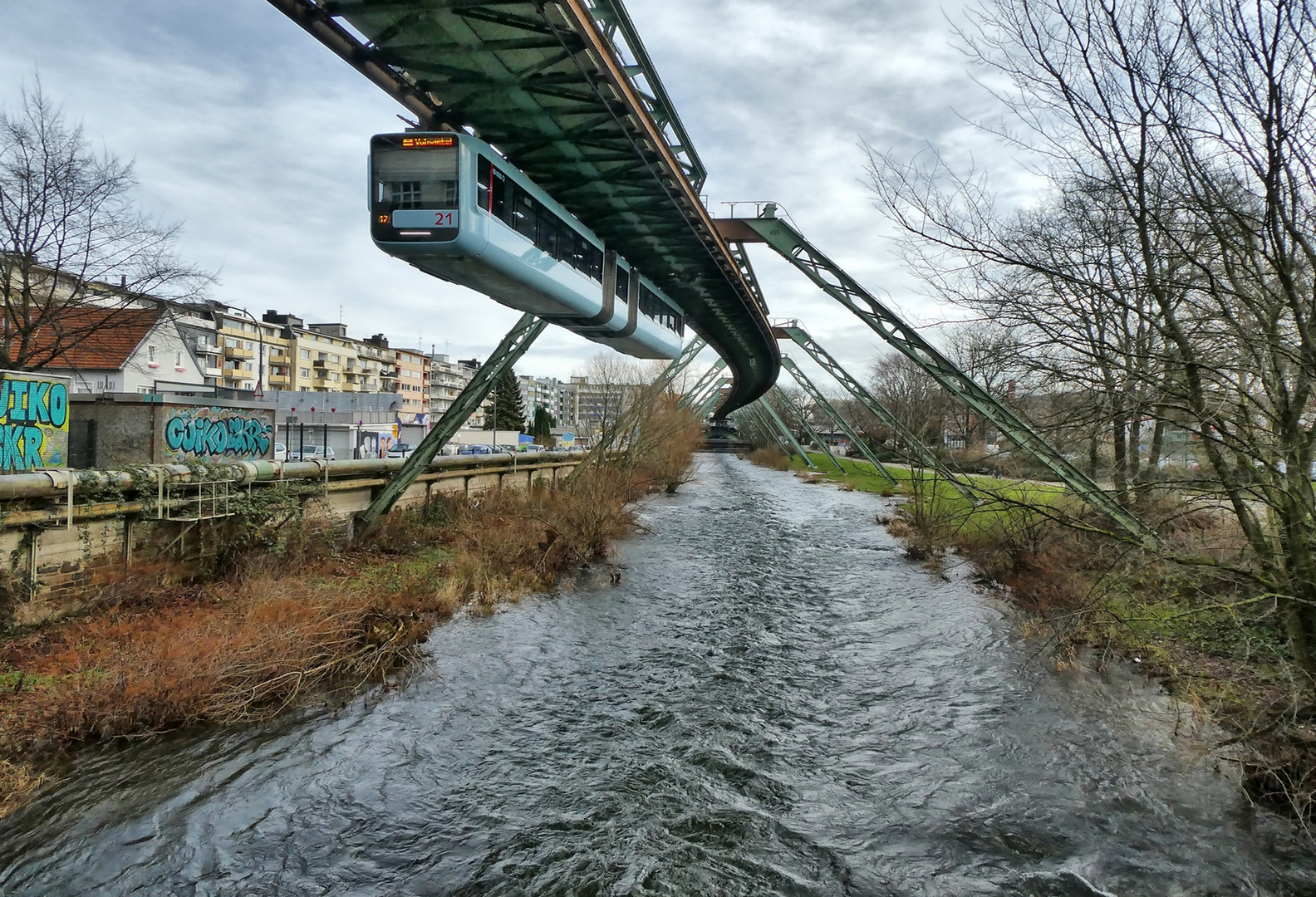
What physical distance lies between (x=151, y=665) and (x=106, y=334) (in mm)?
32430

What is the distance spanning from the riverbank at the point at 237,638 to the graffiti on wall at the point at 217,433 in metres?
2.89

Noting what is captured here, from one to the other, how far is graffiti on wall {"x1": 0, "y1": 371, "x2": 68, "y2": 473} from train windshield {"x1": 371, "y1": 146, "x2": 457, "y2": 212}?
6.59 meters

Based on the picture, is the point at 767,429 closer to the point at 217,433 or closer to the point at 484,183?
the point at 217,433

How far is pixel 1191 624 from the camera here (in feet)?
25.1

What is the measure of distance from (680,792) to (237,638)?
5.54 m

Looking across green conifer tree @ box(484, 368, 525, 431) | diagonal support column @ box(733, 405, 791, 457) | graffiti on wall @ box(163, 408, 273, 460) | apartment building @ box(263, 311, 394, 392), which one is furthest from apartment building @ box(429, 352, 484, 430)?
graffiti on wall @ box(163, 408, 273, 460)

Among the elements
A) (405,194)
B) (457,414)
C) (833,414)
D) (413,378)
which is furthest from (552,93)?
(413,378)

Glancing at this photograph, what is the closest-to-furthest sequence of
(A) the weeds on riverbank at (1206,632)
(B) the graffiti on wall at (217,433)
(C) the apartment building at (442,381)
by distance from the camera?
(A) the weeds on riverbank at (1206,632)
(B) the graffiti on wall at (217,433)
(C) the apartment building at (442,381)

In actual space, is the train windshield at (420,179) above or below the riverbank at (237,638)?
above

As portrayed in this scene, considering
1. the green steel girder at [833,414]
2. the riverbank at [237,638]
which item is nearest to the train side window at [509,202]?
the riverbank at [237,638]

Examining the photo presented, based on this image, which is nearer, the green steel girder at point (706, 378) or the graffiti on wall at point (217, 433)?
the graffiti on wall at point (217, 433)

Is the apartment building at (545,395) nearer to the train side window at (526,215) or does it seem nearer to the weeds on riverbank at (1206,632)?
the train side window at (526,215)

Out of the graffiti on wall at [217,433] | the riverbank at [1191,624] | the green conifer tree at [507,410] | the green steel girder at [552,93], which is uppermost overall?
the green steel girder at [552,93]

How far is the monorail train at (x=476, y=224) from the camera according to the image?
1032cm
